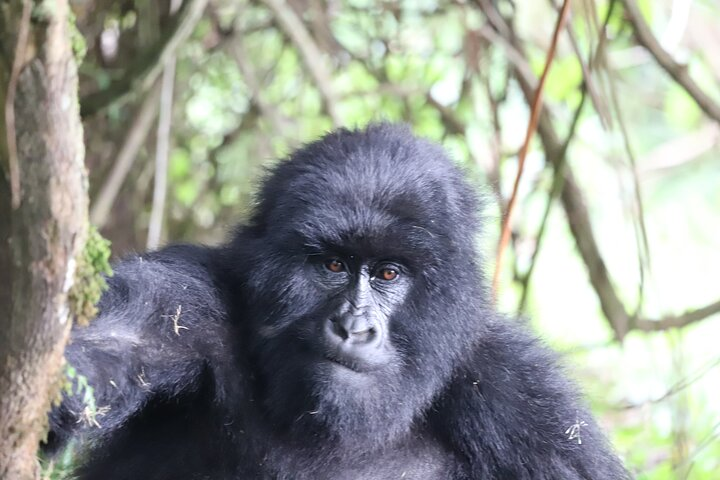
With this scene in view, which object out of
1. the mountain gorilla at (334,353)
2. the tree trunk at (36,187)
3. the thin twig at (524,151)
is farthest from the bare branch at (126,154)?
the tree trunk at (36,187)

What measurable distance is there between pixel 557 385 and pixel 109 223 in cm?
301

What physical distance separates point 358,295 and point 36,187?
126 cm

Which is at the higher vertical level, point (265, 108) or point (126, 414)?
point (265, 108)

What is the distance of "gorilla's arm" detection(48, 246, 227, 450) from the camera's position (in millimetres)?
2262

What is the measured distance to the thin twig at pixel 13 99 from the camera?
1419 mm

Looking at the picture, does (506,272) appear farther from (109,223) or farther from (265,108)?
(109,223)

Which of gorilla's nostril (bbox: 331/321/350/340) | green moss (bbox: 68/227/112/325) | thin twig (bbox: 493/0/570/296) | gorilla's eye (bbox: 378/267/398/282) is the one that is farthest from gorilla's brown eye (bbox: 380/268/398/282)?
green moss (bbox: 68/227/112/325)

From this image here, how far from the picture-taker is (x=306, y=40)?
4.79 meters

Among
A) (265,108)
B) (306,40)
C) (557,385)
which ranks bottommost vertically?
(557,385)

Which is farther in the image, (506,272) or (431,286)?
(506,272)

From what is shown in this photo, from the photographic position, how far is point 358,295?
2604mm

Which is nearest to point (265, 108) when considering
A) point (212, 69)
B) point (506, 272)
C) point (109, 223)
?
point (212, 69)

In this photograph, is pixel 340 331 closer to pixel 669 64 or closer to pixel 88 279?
pixel 88 279

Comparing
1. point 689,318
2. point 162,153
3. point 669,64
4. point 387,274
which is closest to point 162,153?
point 162,153
